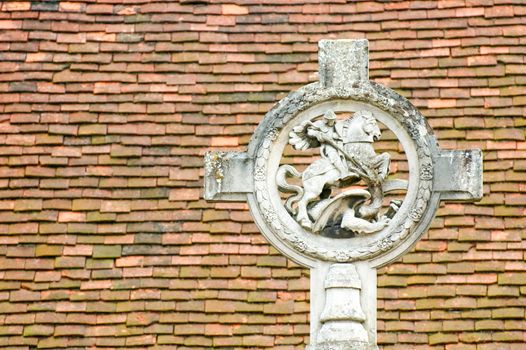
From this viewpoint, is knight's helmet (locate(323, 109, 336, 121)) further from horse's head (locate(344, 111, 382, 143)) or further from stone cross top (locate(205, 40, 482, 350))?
horse's head (locate(344, 111, 382, 143))

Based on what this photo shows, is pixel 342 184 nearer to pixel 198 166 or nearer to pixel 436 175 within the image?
pixel 436 175

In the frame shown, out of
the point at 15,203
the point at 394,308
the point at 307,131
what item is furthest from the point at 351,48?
the point at 15,203

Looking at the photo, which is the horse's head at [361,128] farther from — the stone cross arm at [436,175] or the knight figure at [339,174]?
the stone cross arm at [436,175]

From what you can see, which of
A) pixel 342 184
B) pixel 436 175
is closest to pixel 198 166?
pixel 342 184

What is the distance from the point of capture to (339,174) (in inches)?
439

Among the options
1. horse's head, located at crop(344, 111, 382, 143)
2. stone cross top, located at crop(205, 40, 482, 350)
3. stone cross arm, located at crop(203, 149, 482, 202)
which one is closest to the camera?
stone cross top, located at crop(205, 40, 482, 350)

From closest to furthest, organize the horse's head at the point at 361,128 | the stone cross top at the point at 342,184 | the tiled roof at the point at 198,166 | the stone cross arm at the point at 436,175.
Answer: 1. the stone cross top at the point at 342,184
2. the stone cross arm at the point at 436,175
3. the horse's head at the point at 361,128
4. the tiled roof at the point at 198,166

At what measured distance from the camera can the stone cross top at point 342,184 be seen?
10.9m

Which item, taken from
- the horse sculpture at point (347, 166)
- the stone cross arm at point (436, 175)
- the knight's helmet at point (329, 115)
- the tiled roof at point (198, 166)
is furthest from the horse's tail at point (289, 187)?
the tiled roof at point (198, 166)

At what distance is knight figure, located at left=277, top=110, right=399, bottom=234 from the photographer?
11.1 m

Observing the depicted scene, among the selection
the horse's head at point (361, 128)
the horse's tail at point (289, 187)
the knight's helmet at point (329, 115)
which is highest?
the knight's helmet at point (329, 115)

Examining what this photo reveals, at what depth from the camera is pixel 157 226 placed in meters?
14.1

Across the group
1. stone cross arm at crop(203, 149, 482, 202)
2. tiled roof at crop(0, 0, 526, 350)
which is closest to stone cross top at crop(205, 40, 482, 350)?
stone cross arm at crop(203, 149, 482, 202)

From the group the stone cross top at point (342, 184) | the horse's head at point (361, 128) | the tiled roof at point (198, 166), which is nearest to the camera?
the stone cross top at point (342, 184)
